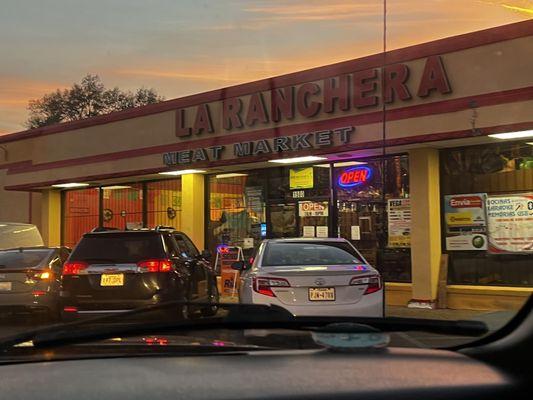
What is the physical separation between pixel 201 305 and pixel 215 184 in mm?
14667

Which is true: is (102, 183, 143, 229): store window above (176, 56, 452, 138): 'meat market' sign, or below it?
below

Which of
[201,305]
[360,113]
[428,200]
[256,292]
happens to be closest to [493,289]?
[428,200]

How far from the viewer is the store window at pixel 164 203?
18.2m

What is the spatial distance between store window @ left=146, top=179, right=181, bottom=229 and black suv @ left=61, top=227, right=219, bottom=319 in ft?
26.2

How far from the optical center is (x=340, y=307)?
768cm

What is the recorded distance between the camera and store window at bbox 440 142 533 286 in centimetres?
1164

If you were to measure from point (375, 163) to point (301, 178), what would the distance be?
2059 mm

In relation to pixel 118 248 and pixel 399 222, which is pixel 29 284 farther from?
pixel 399 222

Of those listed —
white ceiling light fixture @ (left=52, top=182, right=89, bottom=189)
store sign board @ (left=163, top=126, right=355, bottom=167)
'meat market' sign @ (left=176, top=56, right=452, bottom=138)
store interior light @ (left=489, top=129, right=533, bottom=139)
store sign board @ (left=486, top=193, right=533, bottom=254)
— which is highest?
'meat market' sign @ (left=176, top=56, right=452, bottom=138)

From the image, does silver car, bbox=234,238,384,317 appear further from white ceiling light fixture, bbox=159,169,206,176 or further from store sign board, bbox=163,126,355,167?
white ceiling light fixture, bbox=159,169,206,176

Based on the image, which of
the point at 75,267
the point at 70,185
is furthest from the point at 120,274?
the point at 70,185

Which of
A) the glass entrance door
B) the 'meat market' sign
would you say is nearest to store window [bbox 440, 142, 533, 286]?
the 'meat market' sign

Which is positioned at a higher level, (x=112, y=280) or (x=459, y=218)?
(x=459, y=218)

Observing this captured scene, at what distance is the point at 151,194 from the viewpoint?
19.0 metres
